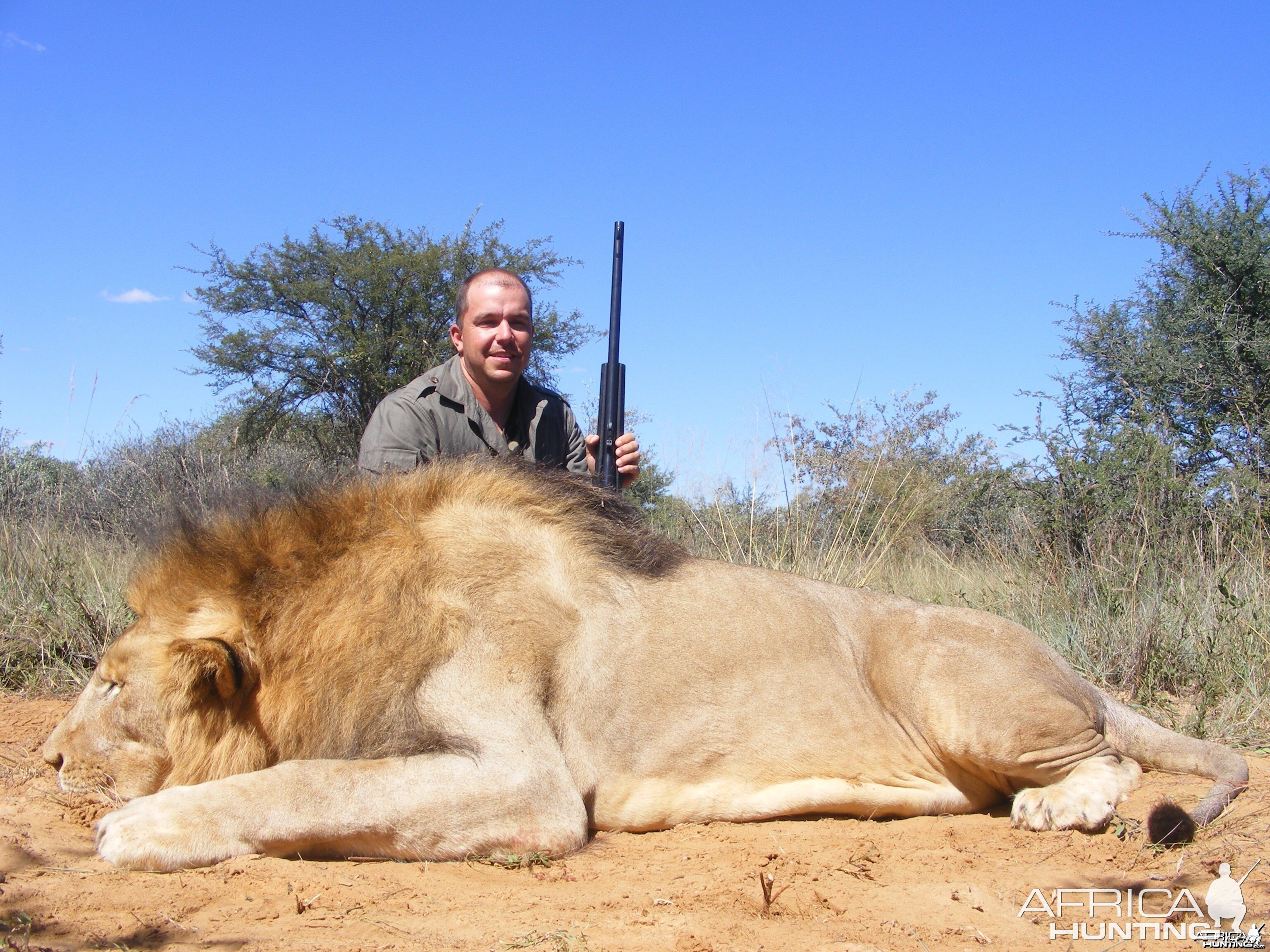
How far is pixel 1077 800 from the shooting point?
337 cm

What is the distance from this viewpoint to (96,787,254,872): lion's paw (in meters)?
2.62

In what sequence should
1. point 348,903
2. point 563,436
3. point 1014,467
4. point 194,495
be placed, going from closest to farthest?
point 348,903, point 563,436, point 194,495, point 1014,467

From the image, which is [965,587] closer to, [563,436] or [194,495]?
[563,436]

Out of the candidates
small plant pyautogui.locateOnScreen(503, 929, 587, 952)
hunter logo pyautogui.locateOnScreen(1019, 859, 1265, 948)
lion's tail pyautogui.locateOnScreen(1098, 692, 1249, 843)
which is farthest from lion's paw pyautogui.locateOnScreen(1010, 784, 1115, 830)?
small plant pyautogui.locateOnScreen(503, 929, 587, 952)

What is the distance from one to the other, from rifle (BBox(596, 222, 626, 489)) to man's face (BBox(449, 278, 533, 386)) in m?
0.55

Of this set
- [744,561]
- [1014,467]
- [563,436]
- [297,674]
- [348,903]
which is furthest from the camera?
[1014,467]

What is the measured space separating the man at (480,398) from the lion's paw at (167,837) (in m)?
2.28

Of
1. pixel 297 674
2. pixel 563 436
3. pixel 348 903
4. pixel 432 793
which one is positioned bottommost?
pixel 348 903

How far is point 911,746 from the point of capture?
3678mm

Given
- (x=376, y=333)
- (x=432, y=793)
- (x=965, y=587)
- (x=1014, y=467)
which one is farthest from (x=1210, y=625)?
(x=376, y=333)

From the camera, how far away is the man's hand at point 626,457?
539 cm

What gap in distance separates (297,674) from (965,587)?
5565 mm

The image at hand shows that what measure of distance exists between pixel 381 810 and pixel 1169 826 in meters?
2.39

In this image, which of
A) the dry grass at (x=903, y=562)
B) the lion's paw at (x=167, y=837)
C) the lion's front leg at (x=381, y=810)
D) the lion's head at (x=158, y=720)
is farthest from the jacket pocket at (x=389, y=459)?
the lion's paw at (x=167, y=837)
